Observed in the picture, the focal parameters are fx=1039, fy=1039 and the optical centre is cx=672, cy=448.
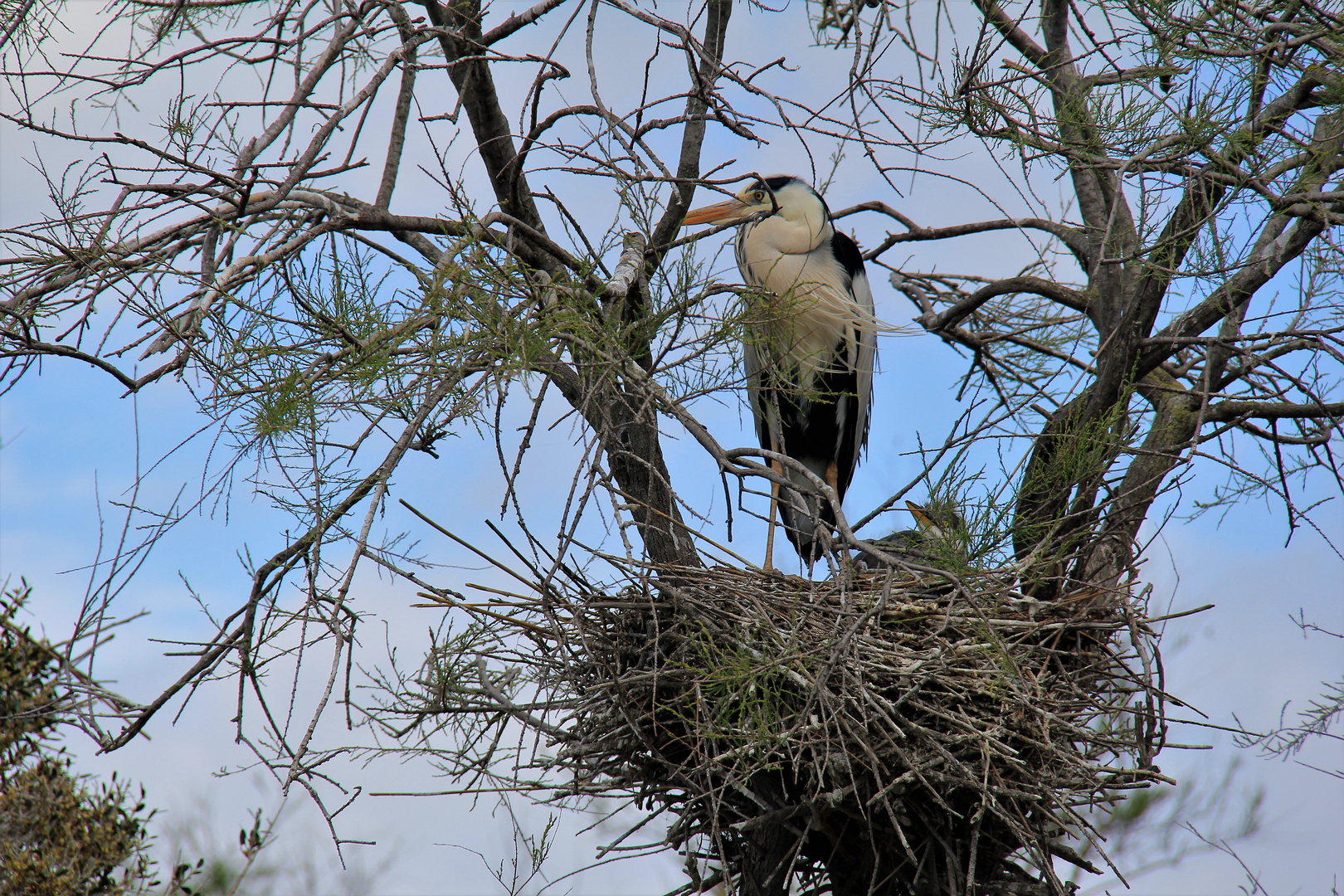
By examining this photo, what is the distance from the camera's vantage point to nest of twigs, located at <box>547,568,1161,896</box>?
2254 mm

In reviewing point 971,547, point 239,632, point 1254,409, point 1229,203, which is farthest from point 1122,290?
point 239,632

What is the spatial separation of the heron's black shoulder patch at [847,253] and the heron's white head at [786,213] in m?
0.06

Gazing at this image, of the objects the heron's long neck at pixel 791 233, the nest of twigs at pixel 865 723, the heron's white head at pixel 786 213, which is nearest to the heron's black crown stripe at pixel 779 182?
the heron's white head at pixel 786 213

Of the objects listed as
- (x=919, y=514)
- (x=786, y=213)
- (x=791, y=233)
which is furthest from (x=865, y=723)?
(x=786, y=213)

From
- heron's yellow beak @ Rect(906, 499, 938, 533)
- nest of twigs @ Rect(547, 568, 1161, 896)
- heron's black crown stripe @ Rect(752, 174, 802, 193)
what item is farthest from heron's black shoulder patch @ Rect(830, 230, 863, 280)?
nest of twigs @ Rect(547, 568, 1161, 896)

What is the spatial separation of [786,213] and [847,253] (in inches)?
11.8

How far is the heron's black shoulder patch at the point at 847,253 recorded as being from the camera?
422cm

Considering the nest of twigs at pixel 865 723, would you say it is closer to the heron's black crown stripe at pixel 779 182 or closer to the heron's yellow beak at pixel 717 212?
the heron's yellow beak at pixel 717 212

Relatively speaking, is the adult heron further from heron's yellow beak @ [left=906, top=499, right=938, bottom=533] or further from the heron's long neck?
heron's yellow beak @ [left=906, top=499, right=938, bottom=533]

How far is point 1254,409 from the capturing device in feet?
10.9

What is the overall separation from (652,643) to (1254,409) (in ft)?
7.06

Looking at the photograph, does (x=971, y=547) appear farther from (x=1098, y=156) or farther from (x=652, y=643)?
→ (x=1098, y=156)

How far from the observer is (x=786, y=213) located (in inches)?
169

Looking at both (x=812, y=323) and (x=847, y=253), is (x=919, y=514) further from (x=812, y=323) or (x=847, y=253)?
(x=847, y=253)
